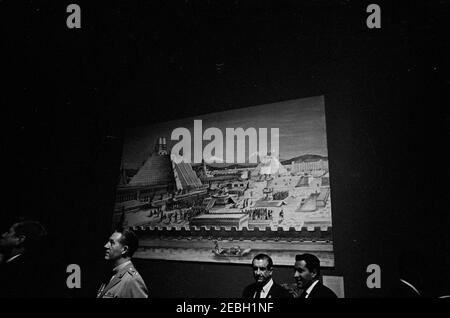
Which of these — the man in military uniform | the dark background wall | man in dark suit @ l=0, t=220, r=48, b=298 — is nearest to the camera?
the man in military uniform

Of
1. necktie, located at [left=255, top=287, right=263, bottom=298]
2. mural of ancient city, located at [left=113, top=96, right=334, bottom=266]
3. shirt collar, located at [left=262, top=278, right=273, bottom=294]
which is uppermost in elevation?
mural of ancient city, located at [left=113, top=96, right=334, bottom=266]

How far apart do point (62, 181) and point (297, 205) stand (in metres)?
2.18

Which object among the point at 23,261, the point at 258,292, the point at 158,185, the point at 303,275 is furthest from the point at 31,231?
the point at 303,275

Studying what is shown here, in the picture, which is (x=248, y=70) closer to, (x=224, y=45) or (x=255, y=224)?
(x=224, y=45)

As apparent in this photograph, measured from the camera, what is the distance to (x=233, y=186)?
3.34 meters

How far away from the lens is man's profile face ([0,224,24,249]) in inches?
134

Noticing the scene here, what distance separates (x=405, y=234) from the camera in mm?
2867

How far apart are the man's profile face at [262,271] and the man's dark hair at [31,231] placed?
192 centimetres

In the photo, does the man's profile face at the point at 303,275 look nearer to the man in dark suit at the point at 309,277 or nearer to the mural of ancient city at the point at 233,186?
the man in dark suit at the point at 309,277

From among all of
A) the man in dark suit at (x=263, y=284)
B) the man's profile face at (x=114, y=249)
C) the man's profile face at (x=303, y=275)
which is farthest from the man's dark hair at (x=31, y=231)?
the man's profile face at (x=303, y=275)

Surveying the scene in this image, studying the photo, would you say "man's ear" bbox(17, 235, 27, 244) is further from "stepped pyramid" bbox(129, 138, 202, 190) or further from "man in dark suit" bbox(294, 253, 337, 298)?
"man in dark suit" bbox(294, 253, 337, 298)

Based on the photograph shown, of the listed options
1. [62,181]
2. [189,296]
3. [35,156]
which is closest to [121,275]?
[189,296]

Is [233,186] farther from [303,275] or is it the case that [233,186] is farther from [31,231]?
[31,231]

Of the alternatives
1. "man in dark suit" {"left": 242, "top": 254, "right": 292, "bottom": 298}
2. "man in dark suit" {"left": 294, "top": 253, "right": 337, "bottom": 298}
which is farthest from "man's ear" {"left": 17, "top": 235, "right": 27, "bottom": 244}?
"man in dark suit" {"left": 294, "top": 253, "right": 337, "bottom": 298}
